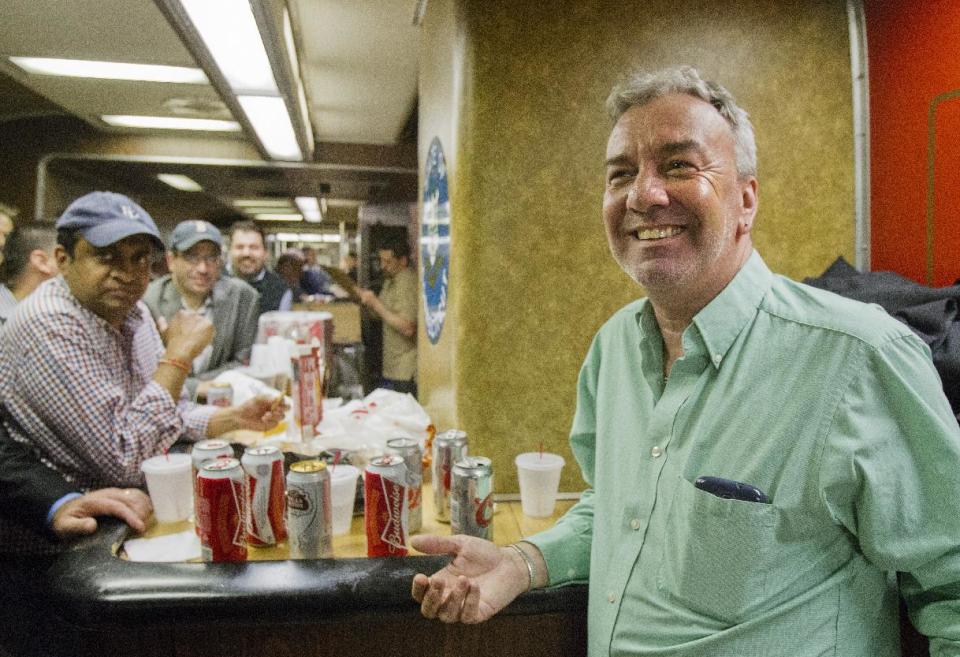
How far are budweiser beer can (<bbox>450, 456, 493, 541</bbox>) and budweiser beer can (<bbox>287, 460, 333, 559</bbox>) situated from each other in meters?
0.29

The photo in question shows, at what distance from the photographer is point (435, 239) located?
2463mm

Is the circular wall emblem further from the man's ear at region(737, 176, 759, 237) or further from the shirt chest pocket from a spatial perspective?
the shirt chest pocket

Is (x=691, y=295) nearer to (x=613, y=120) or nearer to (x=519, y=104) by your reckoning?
(x=613, y=120)

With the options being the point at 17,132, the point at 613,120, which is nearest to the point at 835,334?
the point at 613,120

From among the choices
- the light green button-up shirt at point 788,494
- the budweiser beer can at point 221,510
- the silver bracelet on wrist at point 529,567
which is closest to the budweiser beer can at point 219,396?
the budweiser beer can at point 221,510

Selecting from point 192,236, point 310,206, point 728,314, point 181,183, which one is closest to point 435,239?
point 728,314

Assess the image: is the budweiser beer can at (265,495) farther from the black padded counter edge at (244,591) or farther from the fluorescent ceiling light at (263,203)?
the fluorescent ceiling light at (263,203)

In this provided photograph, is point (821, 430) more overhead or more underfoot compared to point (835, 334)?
more underfoot

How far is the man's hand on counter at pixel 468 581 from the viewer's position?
1.21m

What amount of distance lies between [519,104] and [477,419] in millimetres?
940

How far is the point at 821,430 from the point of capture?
100 centimetres

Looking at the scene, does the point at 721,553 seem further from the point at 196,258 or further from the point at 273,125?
the point at 273,125

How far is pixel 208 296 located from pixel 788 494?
3.41m

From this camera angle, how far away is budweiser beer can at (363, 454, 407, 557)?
55.3 inches
